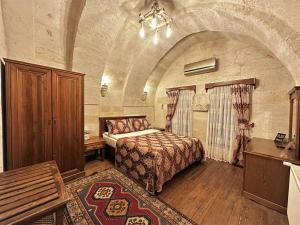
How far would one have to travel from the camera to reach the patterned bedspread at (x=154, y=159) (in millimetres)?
1991

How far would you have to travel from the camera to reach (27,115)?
182 cm

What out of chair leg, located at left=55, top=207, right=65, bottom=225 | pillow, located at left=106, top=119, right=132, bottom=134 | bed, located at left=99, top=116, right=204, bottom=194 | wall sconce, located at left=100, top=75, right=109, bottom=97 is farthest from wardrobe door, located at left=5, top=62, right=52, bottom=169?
wall sconce, located at left=100, top=75, right=109, bottom=97

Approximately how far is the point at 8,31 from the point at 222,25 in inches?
137

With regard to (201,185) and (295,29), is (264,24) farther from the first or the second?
(201,185)

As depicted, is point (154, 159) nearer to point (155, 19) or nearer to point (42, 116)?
point (42, 116)

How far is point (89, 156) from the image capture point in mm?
3311

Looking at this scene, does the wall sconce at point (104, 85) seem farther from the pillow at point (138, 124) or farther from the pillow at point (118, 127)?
the pillow at point (138, 124)

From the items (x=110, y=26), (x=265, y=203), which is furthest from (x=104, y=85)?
(x=265, y=203)

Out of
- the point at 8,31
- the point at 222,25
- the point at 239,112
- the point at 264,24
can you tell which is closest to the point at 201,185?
the point at 239,112

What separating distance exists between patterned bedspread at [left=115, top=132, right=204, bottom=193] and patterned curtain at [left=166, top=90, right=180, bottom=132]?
1.56m

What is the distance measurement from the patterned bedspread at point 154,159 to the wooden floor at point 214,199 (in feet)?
0.76

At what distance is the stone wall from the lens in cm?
258

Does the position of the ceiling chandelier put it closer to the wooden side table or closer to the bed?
the bed

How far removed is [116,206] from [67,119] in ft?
5.03
